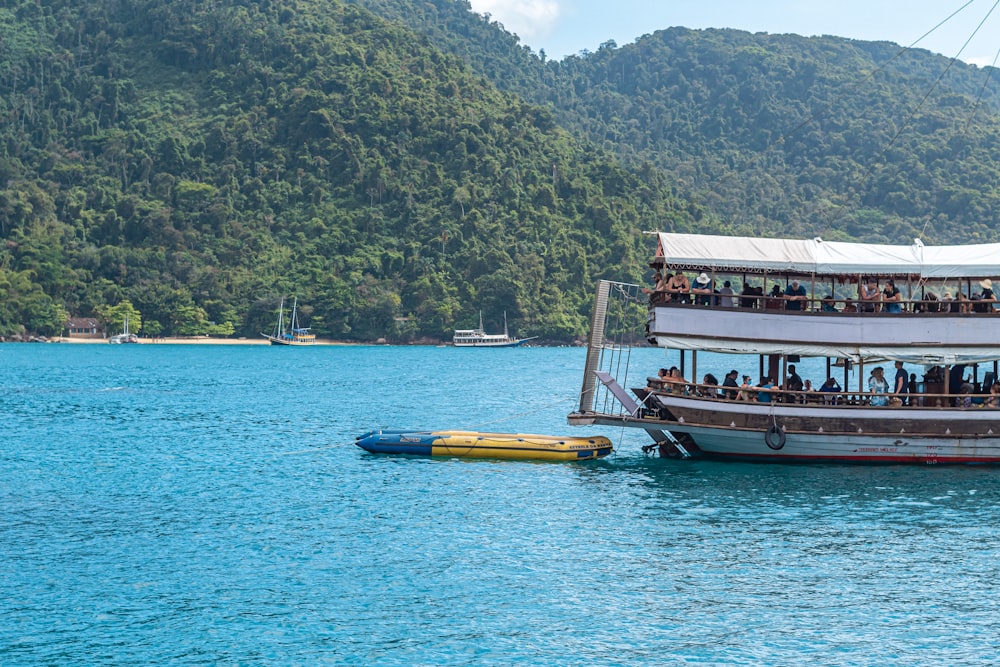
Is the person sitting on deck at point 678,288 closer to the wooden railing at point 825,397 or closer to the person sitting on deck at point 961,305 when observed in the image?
the wooden railing at point 825,397

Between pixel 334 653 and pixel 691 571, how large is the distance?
8601 mm

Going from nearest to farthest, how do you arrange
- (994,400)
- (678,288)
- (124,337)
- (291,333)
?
(994,400), (678,288), (124,337), (291,333)

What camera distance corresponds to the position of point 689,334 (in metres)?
35.8

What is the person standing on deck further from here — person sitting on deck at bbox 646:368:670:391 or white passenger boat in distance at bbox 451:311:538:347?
white passenger boat in distance at bbox 451:311:538:347

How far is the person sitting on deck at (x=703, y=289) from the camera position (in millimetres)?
35781

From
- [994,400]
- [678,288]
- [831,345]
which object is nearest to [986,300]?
[994,400]

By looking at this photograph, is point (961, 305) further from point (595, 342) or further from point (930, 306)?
point (595, 342)

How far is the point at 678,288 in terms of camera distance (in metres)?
36.1

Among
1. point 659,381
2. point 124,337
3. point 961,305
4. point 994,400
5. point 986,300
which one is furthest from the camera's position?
point 124,337

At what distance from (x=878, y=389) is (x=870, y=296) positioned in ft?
9.69

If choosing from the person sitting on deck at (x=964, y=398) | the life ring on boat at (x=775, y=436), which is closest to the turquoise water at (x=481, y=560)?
the life ring on boat at (x=775, y=436)

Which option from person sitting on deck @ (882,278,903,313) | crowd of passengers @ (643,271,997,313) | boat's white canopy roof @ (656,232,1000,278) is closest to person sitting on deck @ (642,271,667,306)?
crowd of passengers @ (643,271,997,313)

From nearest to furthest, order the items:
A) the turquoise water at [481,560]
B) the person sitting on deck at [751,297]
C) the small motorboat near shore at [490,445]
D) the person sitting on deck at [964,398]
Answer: the turquoise water at [481,560] < the person sitting on deck at [964,398] < the person sitting on deck at [751,297] < the small motorboat near shore at [490,445]

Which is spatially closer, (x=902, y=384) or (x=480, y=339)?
(x=902, y=384)
